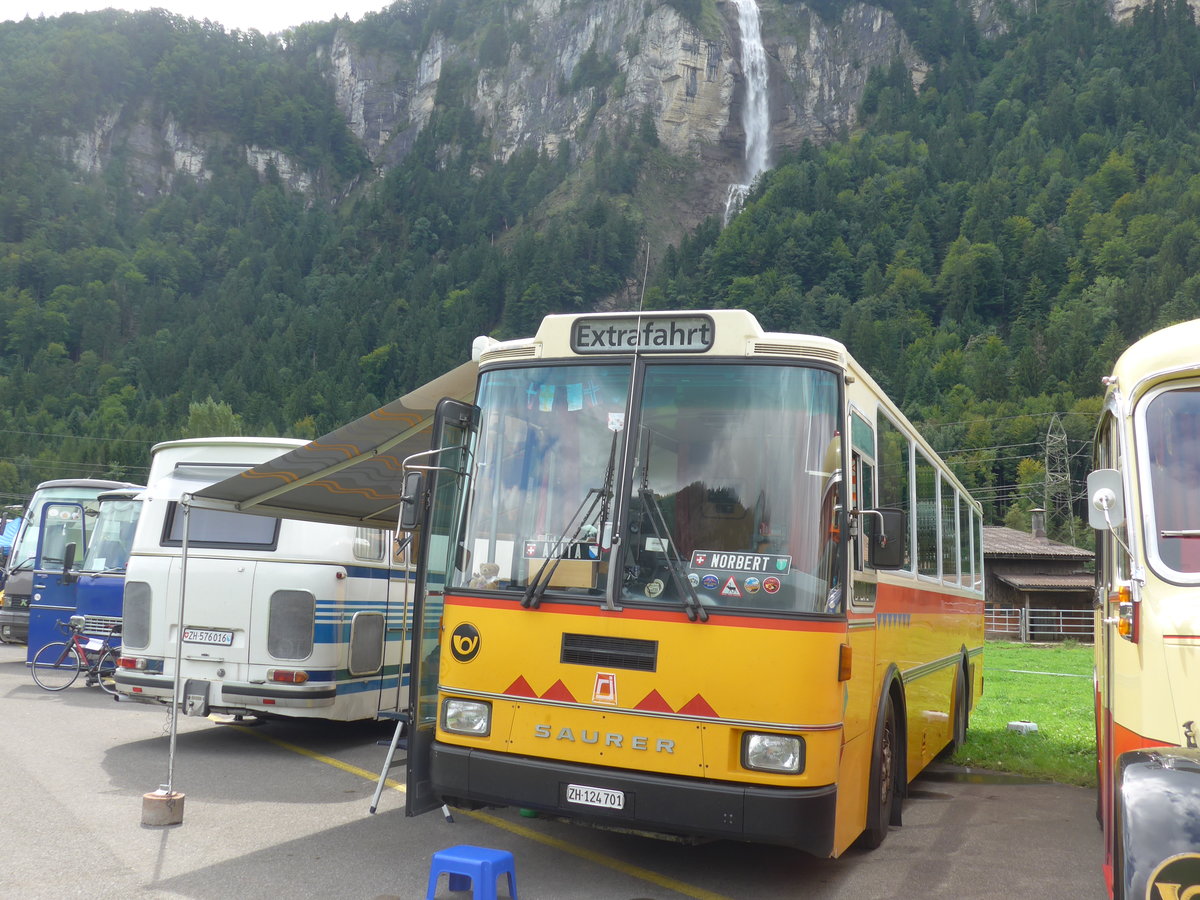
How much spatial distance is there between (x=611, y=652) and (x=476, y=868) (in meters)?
1.24

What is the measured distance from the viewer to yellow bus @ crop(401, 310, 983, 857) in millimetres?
5840

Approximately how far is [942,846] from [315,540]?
604 centimetres

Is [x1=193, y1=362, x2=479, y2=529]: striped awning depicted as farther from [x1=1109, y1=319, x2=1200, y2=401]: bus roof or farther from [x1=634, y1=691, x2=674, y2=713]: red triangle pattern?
[x1=1109, y1=319, x2=1200, y2=401]: bus roof

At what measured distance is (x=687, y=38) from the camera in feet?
560

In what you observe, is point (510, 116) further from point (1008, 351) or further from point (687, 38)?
point (1008, 351)

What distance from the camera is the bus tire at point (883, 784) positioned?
7.05 m

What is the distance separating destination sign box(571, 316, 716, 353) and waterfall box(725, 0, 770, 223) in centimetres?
16005

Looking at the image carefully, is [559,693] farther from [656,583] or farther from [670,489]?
[670,489]

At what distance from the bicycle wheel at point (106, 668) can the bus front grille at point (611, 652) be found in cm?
1131

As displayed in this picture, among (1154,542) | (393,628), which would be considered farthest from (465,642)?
(393,628)

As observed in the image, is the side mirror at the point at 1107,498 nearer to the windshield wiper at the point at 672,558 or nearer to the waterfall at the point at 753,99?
the windshield wiper at the point at 672,558

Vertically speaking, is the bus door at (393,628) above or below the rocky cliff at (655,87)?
below

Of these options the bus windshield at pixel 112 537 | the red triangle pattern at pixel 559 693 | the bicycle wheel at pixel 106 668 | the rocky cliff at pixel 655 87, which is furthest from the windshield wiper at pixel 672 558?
the rocky cliff at pixel 655 87

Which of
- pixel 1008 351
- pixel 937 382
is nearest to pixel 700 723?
pixel 937 382
